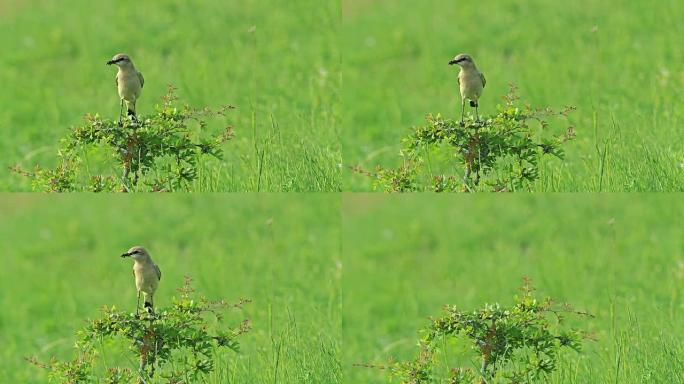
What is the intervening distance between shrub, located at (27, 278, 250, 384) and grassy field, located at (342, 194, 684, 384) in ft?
3.37

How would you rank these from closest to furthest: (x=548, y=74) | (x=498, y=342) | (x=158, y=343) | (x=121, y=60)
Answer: (x=158, y=343) → (x=498, y=342) → (x=121, y=60) → (x=548, y=74)

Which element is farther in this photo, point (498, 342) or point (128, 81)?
point (128, 81)

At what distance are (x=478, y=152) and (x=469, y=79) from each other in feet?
1.72

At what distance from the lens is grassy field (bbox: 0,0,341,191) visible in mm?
11141

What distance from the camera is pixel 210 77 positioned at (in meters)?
11.5

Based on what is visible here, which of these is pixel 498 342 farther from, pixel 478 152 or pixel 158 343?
pixel 158 343

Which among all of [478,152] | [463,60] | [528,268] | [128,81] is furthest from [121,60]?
[528,268]

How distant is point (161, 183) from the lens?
11.1 m

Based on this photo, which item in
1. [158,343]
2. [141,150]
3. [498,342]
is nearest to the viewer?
[158,343]

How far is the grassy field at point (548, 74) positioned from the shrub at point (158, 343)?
4.63ft

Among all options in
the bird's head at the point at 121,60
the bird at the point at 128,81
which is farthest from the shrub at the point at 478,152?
the bird's head at the point at 121,60

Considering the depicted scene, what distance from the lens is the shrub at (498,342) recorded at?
34.6 feet

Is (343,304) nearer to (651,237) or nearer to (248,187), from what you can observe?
(248,187)

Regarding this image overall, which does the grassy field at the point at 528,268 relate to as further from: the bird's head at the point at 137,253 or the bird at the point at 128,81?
the bird at the point at 128,81
